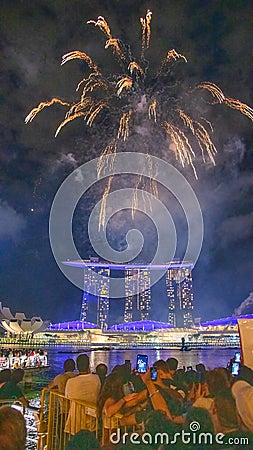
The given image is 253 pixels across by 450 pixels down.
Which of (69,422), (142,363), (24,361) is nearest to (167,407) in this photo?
(69,422)

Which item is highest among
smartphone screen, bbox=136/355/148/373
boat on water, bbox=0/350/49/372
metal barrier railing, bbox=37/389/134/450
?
boat on water, bbox=0/350/49/372

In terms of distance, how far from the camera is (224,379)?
14.0ft

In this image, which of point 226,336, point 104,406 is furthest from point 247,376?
point 226,336

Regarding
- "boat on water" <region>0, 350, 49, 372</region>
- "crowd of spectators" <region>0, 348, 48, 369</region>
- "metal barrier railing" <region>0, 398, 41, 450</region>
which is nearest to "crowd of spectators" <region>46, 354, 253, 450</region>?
"metal barrier railing" <region>0, 398, 41, 450</region>

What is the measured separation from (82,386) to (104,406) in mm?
416

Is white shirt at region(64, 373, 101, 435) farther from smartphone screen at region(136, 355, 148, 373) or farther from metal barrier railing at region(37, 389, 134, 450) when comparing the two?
smartphone screen at region(136, 355, 148, 373)

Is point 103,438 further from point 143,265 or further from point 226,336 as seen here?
point 143,265

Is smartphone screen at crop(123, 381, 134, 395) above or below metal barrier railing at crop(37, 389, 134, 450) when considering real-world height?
above

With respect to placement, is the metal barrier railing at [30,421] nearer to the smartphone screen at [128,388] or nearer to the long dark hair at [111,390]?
the long dark hair at [111,390]

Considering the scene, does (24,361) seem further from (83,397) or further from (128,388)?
A: (128,388)

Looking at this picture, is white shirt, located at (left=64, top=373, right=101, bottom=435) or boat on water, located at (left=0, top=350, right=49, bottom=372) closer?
white shirt, located at (left=64, top=373, right=101, bottom=435)

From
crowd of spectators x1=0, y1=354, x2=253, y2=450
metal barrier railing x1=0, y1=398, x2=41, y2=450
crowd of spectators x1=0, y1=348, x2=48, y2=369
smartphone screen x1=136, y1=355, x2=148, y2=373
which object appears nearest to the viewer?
crowd of spectators x1=0, y1=354, x2=253, y2=450

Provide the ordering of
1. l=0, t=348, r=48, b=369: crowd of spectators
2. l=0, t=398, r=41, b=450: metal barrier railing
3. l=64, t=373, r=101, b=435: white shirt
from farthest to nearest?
l=0, t=348, r=48, b=369: crowd of spectators, l=0, t=398, r=41, b=450: metal barrier railing, l=64, t=373, r=101, b=435: white shirt

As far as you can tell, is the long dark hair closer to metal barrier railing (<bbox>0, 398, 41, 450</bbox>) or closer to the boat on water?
metal barrier railing (<bbox>0, 398, 41, 450</bbox>)
